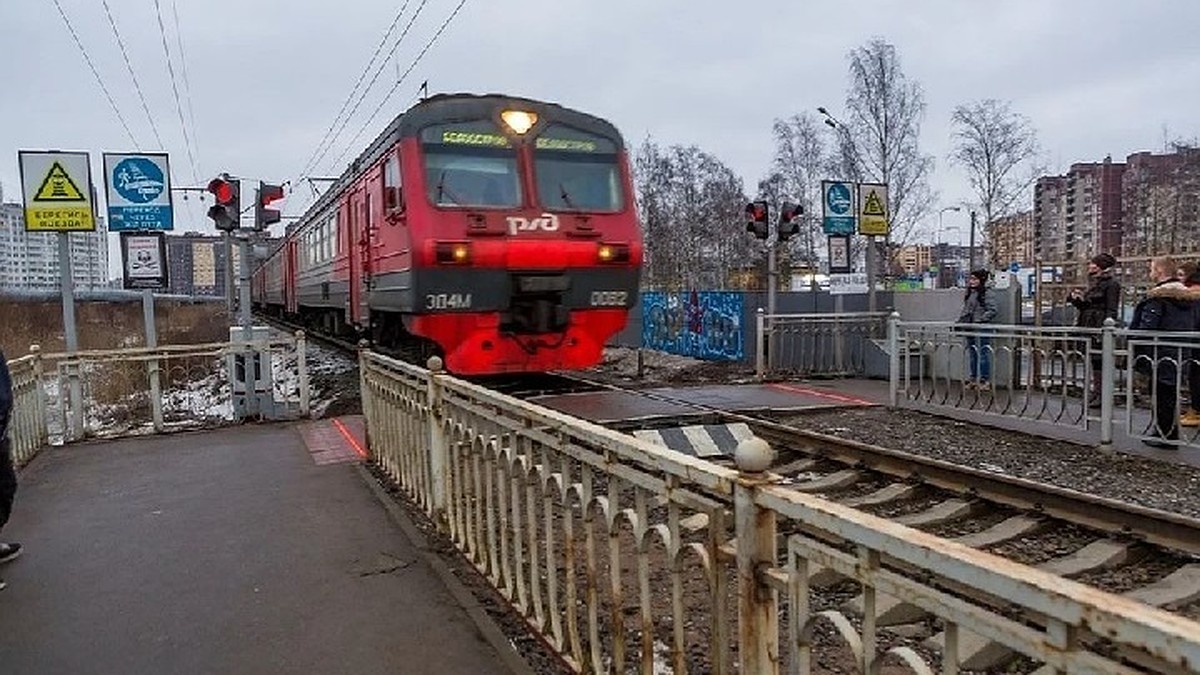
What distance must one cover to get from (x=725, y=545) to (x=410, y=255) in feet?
25.0

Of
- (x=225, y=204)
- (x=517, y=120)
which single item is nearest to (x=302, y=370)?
(x=225, y=204)

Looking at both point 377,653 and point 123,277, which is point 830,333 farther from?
point 377,653

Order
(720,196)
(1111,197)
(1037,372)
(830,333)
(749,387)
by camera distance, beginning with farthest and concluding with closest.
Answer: (1111,197) → (720,196) → (830,333) → (749,387) → (1037,372)

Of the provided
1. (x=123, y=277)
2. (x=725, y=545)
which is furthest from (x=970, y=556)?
(x=123, y=277)

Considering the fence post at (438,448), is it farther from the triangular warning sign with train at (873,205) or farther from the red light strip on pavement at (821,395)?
the triangular warning sign with train at (873,205)

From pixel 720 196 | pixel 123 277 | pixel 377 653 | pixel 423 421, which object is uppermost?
pixel 720 196

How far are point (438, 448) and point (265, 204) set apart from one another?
7.44 m

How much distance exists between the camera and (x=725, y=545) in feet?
7.97

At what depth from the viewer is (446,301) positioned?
9.62m

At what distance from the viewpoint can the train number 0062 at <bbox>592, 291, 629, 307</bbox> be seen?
34.4 feet

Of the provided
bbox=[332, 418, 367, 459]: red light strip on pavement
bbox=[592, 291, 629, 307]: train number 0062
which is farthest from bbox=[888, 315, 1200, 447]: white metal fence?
bbox=[332, 418, 367, 459]: red light strip on pavement

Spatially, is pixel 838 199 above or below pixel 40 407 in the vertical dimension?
above

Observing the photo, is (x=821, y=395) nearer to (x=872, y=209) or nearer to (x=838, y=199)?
(x=838, y=199)

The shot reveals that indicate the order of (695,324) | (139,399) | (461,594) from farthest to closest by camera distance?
→ (695,324), (139,399), (461,594)
